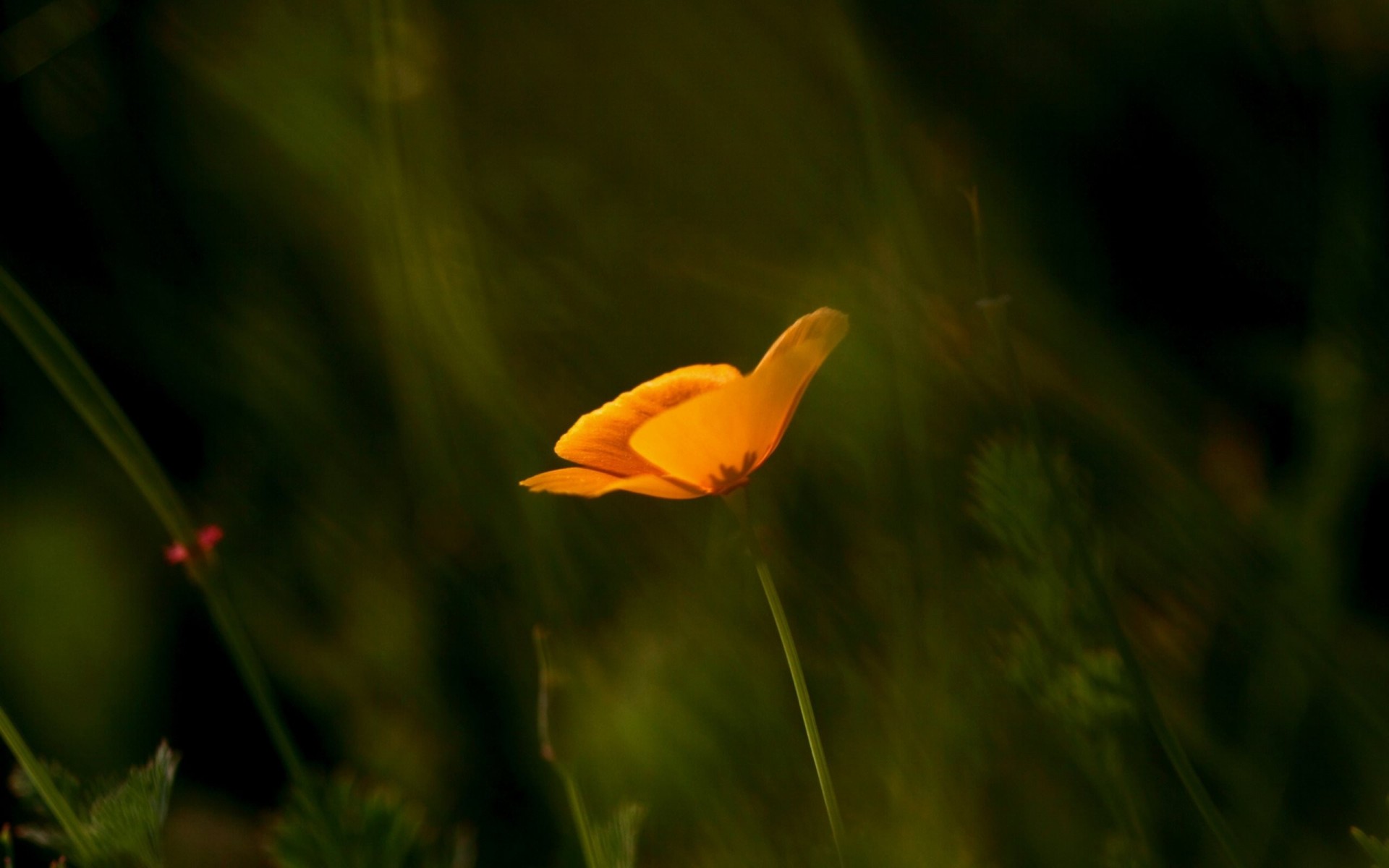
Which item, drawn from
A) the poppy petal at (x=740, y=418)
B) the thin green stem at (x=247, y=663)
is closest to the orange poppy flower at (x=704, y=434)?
the poppy petal at (x=740, y=418)

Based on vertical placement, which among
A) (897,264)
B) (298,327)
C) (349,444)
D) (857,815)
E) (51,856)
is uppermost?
(298,327)

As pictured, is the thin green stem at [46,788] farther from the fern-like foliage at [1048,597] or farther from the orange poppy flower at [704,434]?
the fern-like foliage at [1048,597]

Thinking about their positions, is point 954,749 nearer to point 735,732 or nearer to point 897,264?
point 735,732

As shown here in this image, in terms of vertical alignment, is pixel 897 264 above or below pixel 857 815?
above

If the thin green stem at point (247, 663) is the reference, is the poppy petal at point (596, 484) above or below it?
above

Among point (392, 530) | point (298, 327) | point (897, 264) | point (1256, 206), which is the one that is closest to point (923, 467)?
point (897, 264)
